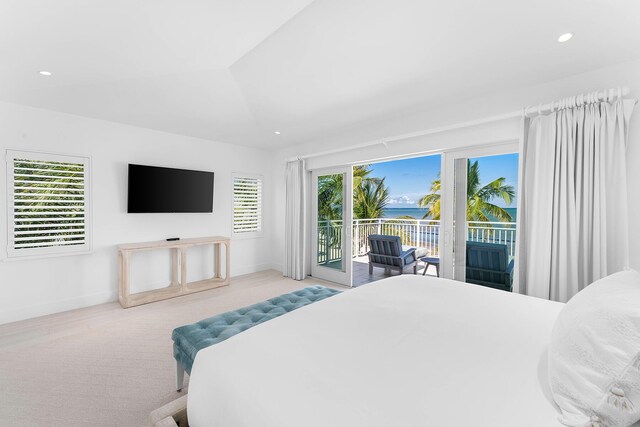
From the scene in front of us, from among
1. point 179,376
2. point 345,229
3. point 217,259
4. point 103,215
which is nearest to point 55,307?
point 103,215

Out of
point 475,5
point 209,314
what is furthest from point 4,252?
point 475,5

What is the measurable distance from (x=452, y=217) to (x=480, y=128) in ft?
3.35

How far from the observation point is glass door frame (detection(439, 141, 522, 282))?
10.5ft

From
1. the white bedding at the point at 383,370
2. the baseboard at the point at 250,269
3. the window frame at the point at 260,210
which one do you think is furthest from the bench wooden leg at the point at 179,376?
the window frame at the point at 260,210

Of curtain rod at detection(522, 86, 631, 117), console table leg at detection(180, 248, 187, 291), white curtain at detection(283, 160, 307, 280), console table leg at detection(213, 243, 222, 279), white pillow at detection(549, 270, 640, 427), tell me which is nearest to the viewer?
white pillow at detection(549, 270, 640, 427)

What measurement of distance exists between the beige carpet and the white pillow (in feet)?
7.15

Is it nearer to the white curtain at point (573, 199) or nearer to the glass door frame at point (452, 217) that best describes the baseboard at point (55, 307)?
the glass door frame at point (452, 217)

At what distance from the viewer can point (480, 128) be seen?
2955 mm

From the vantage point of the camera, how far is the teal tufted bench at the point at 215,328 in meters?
1.72

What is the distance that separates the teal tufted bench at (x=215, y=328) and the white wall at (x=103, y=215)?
2.71 metres

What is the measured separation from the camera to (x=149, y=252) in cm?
417

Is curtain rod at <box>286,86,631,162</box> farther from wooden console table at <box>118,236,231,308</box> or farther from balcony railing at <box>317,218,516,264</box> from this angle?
wooden console table at <box>118,236,231,308</box>

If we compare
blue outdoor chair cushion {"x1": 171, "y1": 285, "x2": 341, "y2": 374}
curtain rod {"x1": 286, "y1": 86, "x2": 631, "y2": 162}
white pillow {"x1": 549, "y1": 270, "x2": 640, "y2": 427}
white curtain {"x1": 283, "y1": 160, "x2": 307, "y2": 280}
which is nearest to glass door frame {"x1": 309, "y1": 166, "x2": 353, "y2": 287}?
white curtain {"x1": 283, "y1": 160, "x2": 307, "y2": 280}

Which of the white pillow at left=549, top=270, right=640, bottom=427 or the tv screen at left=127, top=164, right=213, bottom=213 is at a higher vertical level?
the tv screen at left=127, top=164, right=213, bottom=213
